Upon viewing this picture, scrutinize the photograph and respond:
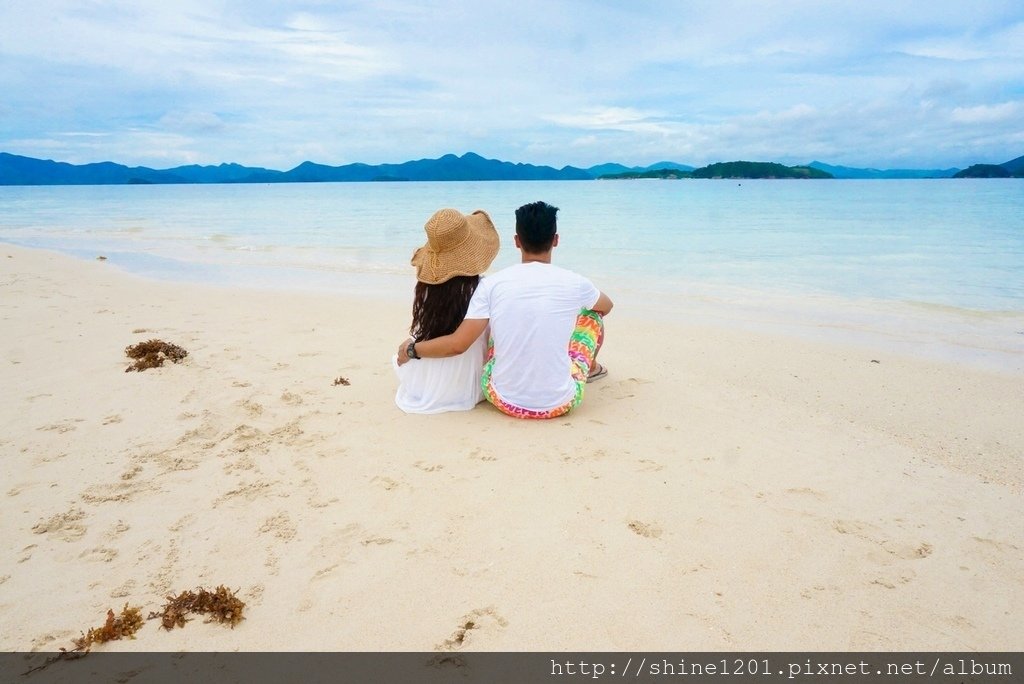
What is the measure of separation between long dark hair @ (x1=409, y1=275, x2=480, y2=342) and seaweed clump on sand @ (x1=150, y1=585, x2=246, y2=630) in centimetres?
206

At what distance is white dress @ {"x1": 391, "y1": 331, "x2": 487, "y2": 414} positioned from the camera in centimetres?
430

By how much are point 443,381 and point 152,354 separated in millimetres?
2914

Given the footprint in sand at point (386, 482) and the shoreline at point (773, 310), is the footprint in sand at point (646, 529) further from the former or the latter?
the shoreline at point (773, 310)

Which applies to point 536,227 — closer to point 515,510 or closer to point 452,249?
point 452,249

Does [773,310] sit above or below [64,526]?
below

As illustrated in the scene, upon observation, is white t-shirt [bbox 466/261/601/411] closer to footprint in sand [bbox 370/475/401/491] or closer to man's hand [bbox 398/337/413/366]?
man's hand [bbox 398/337/413/366]

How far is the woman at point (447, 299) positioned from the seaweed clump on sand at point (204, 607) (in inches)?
81.5

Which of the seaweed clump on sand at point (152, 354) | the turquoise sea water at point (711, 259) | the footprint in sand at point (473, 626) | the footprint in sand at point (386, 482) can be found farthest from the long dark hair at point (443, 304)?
the turquoise sea water at point (711, 259)

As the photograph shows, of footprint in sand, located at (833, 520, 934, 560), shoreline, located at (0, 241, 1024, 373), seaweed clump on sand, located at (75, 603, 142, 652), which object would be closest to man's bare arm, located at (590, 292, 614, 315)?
footprint in sand, located at (833, 520, 934, 560)

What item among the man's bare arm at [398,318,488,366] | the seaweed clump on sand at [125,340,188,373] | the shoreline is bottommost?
the shoreline

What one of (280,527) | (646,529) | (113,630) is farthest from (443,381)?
(113,630)

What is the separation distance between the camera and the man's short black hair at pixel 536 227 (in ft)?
12.3

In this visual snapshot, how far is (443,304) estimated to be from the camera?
157 inches

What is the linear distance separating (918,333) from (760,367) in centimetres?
338
